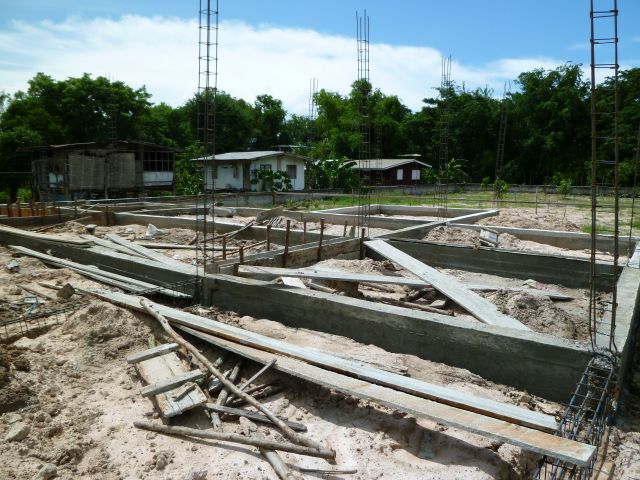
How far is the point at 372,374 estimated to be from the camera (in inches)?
160

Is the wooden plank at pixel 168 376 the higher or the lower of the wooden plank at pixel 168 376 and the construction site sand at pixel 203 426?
the higher

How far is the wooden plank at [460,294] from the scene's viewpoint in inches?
215

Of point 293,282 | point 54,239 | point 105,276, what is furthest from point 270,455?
point 54,239

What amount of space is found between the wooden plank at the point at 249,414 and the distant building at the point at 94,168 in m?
19.6

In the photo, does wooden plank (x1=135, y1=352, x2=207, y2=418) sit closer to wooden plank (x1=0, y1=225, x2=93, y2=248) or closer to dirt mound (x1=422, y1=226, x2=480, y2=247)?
wooden plank (x1=0, y1=225, x2=93, y2=248)

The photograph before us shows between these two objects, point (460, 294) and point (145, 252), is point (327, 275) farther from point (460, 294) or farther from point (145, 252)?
point (145, 252)

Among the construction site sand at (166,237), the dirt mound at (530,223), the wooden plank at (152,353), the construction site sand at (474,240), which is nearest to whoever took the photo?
the wooden plank at (152,353)

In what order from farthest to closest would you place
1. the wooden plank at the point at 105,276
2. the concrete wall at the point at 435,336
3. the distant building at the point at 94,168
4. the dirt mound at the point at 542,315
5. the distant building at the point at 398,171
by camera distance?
the distant building at the point at 398,171, the distant building at the point at 94,168, the wooden plank at the point at 105,276, the dirt mound at the point at 542,315, the concrete wall at the point at 435,336

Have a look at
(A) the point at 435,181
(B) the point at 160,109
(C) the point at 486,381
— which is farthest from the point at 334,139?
(C) the point at 486,381

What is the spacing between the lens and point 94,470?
11.0ft

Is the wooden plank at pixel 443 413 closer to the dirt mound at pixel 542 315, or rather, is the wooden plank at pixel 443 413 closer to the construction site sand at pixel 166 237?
the dirt mound at pixel 542 315

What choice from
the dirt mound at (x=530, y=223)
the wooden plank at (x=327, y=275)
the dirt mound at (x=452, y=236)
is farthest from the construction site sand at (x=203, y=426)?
the dirt mound at (x=530, y=223)

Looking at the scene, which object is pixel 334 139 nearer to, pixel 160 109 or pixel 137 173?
pixel 160 109

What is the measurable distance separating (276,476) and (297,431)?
52 centimetres
